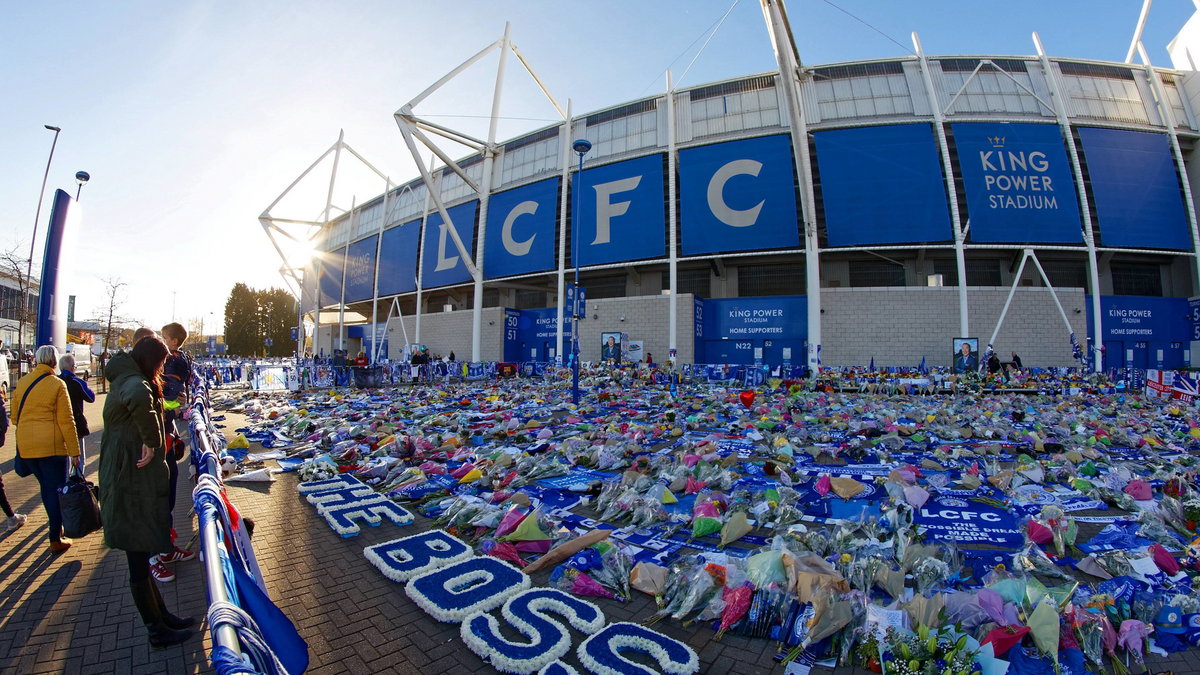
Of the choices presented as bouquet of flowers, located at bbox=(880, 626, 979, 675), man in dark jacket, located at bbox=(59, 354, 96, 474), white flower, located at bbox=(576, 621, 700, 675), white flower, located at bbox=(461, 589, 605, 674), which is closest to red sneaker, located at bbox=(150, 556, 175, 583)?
man in dark jacket, located at bbox=(59, 354, 96, 474)

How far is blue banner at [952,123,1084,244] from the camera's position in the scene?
22297mm

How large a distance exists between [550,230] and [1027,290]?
25071 millimetres

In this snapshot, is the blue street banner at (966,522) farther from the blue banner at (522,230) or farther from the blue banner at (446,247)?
the blue banner at (446,247)

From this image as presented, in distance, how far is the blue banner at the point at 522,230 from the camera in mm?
29109

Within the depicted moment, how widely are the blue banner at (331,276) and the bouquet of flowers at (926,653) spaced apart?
52937mm

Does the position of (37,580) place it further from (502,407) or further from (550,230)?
(550,230)

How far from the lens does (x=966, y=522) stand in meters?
4.52

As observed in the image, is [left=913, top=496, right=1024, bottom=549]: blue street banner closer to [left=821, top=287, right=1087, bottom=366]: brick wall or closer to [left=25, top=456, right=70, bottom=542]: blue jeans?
[left=25, top=456, right=70, bottom=542]: blue jeans

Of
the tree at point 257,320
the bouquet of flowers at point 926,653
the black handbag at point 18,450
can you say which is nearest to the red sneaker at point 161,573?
the black handbag at point 18,450

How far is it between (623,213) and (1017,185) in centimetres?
1936

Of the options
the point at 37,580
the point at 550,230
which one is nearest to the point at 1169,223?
the point at 550,230

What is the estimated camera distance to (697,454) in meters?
6.81

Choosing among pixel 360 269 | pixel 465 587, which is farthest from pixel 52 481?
pixel 360 269

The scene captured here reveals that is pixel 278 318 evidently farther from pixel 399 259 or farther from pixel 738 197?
pixel 738 197
